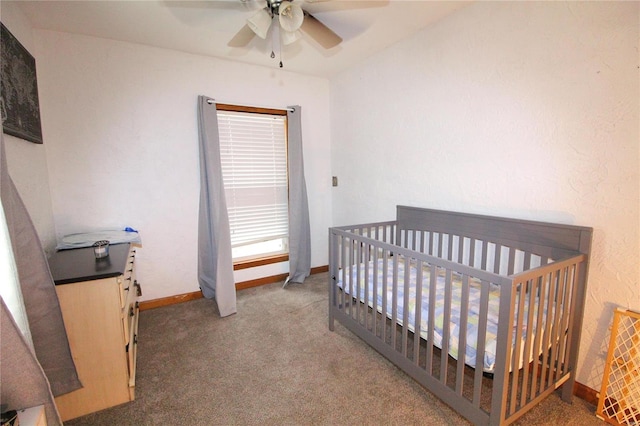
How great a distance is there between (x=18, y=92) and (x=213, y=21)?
4.07 feet

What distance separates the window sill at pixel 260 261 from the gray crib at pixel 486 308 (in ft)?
3.96

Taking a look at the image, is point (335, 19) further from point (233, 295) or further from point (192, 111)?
point (233, 295)

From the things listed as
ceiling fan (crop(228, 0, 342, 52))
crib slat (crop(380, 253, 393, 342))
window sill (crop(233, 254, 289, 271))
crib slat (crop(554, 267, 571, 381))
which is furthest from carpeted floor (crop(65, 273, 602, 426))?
ceiling fan (crop(228, 0, 342, 52))

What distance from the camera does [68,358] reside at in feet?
4.30

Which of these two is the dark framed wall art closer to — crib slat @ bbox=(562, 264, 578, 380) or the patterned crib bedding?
the patterned crib bedding

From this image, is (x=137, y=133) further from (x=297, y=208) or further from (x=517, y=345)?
(x=517, y=345)

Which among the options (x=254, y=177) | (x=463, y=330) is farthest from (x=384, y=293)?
(x=254, y=177)

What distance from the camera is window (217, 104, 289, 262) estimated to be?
9.43ft

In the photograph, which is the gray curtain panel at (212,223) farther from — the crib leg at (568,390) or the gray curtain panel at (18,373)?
the crib leg at (568,390)

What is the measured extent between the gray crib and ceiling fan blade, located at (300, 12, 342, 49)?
1247mm

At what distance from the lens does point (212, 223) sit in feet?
8.77

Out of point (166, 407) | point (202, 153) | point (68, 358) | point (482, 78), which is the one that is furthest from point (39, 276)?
point (482, 78)

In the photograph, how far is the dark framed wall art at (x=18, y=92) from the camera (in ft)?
5.03

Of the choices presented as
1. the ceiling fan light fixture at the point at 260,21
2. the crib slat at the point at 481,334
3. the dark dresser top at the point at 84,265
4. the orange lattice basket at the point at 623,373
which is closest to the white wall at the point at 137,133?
the dark dresser top at the point at 84,265
